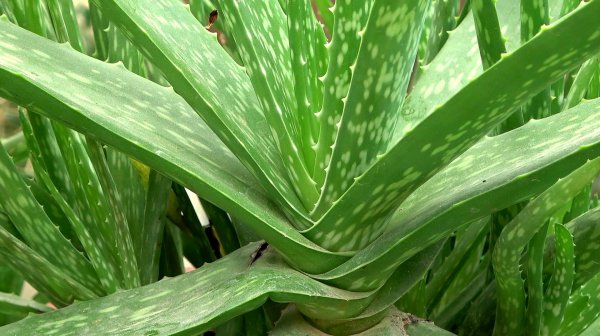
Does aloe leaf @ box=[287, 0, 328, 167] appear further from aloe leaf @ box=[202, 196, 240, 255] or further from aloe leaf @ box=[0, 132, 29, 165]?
aloe leaf @ box=[0, 132, 29, 165]

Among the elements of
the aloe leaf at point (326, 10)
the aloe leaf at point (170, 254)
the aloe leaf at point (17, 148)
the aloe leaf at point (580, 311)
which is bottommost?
Result: the aloe leaf at point (580, 311)

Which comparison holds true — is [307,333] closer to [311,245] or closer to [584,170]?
[311,245]

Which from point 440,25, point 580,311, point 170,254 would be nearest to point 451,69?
point 440,25

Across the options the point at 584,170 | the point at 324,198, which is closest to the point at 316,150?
the point at 324,198

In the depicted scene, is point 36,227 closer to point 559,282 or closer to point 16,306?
point 16,306

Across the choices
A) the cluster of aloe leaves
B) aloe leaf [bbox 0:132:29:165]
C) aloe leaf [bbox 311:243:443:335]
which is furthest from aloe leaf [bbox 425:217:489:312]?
aloe leaf [bbox 0:132:29:165]

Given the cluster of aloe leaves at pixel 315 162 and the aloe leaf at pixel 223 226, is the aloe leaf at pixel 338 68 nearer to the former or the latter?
the cluster of aloe leaves at pixel 315 162

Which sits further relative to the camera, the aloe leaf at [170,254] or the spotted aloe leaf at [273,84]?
the aloe leaf at [170,254]

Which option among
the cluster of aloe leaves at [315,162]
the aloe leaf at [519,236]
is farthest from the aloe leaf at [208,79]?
the aloe leaf at [519,236]
